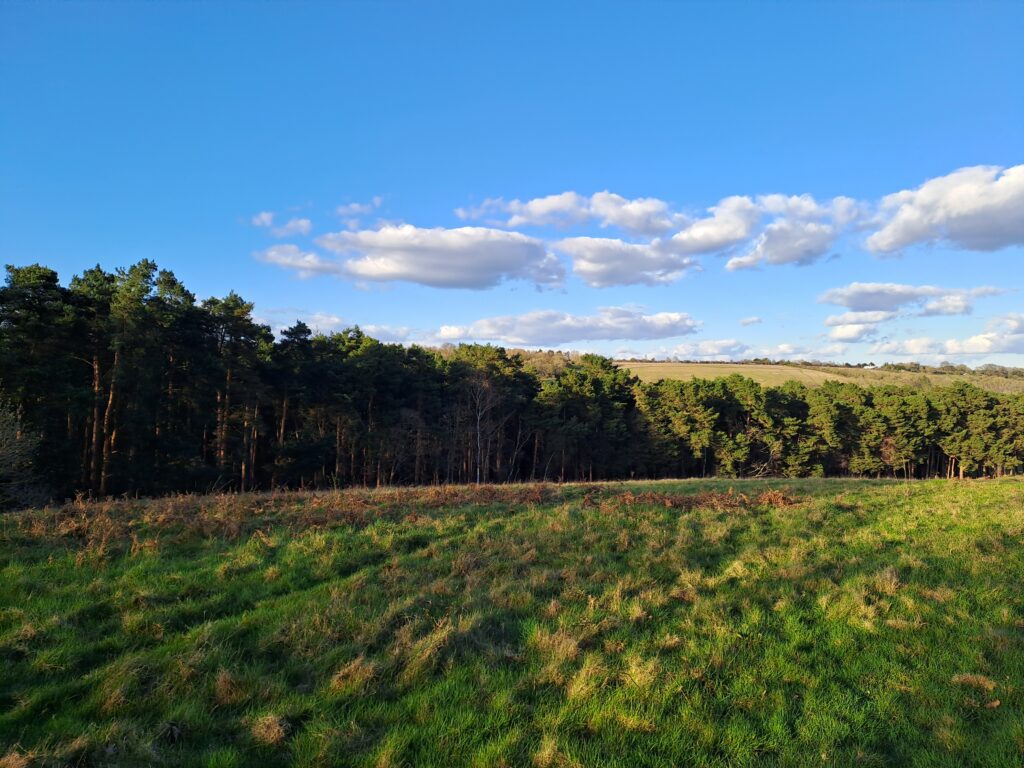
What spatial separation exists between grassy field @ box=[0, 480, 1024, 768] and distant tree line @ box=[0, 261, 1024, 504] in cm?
1619

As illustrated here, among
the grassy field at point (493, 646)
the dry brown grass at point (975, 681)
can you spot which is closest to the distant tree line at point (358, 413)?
the grassy field at point (493, 646)

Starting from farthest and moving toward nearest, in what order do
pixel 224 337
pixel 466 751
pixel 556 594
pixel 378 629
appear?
pixel 224 337
pixel 556 594
pixel 378 629
pixel 466 751

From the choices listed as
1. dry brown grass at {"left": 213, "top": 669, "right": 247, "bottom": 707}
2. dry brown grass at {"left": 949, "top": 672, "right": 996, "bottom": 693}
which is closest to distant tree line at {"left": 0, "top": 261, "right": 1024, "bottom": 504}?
dry brown grass at {"left": 213, "top": 669, "right": 247, "bottom": 707}

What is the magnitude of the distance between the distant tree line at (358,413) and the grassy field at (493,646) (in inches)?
637

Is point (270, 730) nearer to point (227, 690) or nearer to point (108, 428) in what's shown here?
Answer: point (227, 690)

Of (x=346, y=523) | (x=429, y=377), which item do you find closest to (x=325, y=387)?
(x=429, y=377)

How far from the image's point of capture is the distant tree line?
1083 inches

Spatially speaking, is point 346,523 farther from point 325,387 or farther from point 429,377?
point 429,377

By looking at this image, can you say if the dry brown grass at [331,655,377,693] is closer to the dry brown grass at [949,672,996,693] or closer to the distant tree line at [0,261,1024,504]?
the dry brown grass at [949,672,996,693]

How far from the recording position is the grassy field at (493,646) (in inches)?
172

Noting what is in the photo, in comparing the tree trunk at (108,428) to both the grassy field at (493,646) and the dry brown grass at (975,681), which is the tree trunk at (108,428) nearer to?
the grassy field at (493,646)

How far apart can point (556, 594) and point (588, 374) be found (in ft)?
165

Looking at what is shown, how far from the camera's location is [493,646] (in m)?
6.05

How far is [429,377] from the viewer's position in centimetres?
4981
